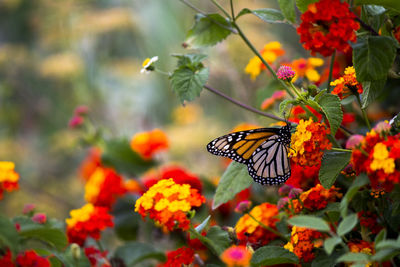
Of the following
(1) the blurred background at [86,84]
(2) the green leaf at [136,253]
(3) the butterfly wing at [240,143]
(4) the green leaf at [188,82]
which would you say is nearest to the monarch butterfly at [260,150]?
(3) the butterfly wing at [240,143]

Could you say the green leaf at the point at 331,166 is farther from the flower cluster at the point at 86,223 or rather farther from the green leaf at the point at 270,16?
the flower cluster at the point at 86,223

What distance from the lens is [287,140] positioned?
0.77 metres

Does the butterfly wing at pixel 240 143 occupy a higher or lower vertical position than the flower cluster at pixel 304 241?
higher

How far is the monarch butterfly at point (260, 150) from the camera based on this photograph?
0.77 m

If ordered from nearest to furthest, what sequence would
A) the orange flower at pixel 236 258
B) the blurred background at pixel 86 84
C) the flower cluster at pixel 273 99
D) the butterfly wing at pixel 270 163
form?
the orange flower at pixel 236 258, the butterfly wing at pixel 270 163, the flower cluster at pixel 273 99, the blurred background at pixel 86 84

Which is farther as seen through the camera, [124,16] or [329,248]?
[124,16]

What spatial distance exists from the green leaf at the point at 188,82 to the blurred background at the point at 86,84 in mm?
2256

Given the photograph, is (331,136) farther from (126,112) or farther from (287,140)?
(126,112)

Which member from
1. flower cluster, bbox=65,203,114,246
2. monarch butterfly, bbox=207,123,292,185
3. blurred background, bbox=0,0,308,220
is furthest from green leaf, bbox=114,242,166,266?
blurred background, bbox=0,0,308,220

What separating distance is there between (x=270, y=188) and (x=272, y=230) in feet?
0.90

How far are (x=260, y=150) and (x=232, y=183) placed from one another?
0.15 metres

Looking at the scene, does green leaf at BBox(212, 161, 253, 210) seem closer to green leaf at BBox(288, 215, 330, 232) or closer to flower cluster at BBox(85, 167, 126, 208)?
green leaf at BBox(288, 215, 330, 232)

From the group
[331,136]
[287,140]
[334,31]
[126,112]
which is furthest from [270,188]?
[126,112]

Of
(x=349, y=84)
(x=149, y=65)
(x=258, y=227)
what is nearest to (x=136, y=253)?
(x=258, y=227)
